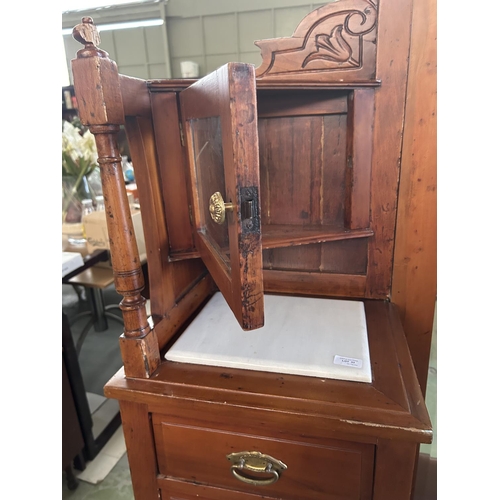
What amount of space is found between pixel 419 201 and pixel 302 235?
0.29 metres

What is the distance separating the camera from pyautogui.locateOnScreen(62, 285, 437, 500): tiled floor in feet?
4.80

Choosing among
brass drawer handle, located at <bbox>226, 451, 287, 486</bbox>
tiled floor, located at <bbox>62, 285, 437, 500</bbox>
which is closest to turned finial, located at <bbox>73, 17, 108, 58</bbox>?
brass drawer handle, located at <bbox>226, 451, 287, 486</bbox>

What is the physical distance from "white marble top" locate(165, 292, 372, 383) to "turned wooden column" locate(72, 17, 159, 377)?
0.07 meters

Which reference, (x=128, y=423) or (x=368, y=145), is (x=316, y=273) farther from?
(x=128, y=423)

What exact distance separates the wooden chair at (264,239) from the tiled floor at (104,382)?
0.78 m

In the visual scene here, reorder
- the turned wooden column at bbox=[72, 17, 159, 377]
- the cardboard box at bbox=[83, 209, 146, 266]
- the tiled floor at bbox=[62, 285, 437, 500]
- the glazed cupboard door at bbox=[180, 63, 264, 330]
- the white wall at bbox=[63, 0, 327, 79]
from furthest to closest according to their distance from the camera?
the white wall at bbox=[63, 0, 327, 79]
the cardboard box at bbox=[83, 209, 146, 266]
the tiled floor at bbox=[62, 285, 437, 500]
the turned wooden column at bbox=[72, 17, 159, 377]
the glazed cupboard door at bbox=[180, 63, 264, 330]

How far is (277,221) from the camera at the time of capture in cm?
104

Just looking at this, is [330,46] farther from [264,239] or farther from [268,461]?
[268,461]

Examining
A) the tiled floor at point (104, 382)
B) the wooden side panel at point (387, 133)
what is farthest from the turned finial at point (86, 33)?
the tiled floor at point (104, 382)

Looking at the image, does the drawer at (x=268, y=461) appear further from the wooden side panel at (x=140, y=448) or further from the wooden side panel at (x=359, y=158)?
the wooden side panel at (x=359, y=158)

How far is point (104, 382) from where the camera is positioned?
2.04 meters

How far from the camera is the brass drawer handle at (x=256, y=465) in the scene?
73cm

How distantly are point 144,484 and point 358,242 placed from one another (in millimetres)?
745

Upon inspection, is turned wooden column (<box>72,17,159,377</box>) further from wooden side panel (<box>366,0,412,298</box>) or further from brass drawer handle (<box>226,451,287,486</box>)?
wooden side panel (<box>366,0,412,298</box>)
